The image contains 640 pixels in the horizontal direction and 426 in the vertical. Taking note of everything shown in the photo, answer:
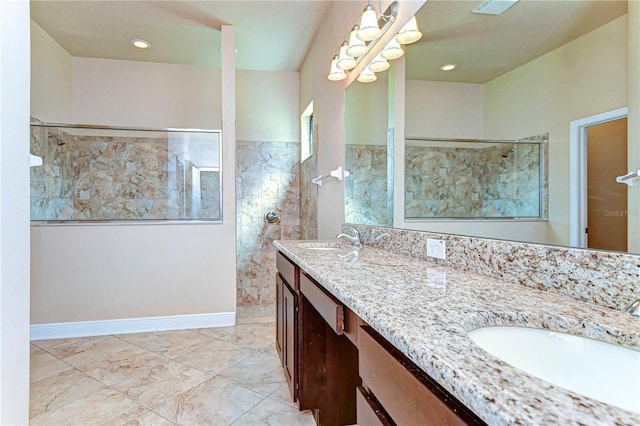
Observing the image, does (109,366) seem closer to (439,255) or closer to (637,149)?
(439,255)

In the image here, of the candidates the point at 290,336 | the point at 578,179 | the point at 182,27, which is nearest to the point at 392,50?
the point at 578,179

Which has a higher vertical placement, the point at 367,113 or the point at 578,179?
the point at 367,113

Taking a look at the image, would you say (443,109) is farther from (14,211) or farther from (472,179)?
(14,211)

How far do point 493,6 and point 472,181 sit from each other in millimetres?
606

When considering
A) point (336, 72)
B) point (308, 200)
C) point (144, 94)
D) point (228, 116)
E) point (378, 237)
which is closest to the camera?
point (378, 237)

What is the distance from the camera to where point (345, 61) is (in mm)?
2350

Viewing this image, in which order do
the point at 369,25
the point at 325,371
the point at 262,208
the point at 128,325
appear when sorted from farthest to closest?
the point at 262,208 < the point at 128,325 < the point at 369,25 < the point at 325,371

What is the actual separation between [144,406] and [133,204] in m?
1.95

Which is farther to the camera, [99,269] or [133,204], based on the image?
[133,204]

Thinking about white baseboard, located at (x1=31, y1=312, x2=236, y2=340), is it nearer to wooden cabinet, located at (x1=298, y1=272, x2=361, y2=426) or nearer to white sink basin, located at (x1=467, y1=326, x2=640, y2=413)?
wooden cabinet, located at (x1=298, y1=272, x2=361, y2=426)

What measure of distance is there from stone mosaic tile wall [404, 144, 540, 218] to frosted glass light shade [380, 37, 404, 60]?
19.9 inches

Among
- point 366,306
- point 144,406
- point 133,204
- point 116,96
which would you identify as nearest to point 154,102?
point 116,96

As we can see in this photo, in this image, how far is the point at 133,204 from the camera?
3.20 meters

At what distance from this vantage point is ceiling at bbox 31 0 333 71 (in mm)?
2803
